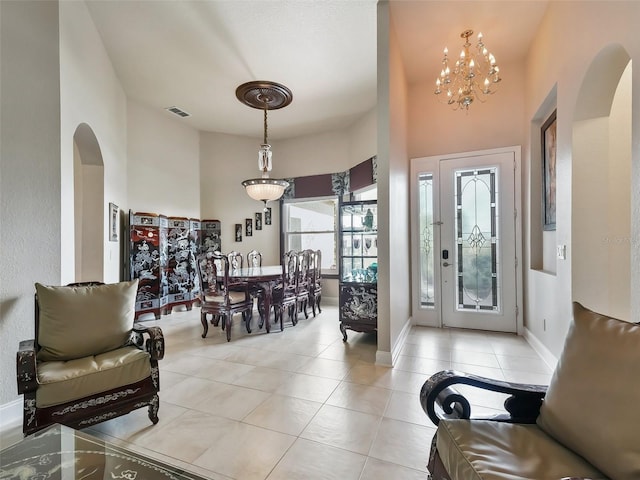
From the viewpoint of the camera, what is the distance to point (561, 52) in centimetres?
270

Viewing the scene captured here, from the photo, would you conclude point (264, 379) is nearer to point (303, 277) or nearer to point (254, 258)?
point (303, 277)

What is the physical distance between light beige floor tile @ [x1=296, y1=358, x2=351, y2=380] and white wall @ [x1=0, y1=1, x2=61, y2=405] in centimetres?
224

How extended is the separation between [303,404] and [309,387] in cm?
28

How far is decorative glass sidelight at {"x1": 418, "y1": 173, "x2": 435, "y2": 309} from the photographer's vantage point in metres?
4.31

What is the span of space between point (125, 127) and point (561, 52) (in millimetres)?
5726

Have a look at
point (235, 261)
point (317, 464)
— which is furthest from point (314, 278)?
point (317, 464)

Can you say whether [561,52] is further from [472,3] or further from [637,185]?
[637,185]

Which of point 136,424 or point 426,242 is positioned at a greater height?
point 426,242

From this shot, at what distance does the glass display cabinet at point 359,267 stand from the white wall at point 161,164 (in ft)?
11.6

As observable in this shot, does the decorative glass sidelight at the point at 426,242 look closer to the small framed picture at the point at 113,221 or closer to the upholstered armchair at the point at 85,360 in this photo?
the upholstered armchair at the point at 85,360

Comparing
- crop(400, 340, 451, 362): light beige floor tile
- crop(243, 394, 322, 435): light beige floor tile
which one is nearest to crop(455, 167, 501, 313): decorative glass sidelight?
crop(400, 340, 451, 362): light beige floor tile

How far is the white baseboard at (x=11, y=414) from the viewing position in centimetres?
211

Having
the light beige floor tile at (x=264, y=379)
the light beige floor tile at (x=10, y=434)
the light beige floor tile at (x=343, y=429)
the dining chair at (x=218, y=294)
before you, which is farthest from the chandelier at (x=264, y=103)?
the light beige floor tile at (x=10, y=434)

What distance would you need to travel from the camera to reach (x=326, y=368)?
2941 mm
